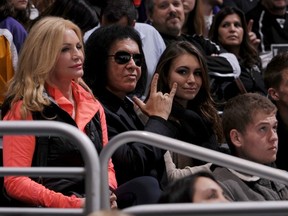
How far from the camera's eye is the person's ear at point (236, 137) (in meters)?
5.72

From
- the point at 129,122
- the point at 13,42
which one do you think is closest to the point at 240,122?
the point at 129,122

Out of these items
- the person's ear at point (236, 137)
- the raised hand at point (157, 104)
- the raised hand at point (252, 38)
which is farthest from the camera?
the raised hand at point (252, 38)

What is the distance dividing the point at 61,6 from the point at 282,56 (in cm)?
185

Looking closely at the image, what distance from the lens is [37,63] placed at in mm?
5625

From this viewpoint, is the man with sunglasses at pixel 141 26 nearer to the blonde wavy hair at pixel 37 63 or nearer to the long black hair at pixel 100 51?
the long black hair at pixel 100 51

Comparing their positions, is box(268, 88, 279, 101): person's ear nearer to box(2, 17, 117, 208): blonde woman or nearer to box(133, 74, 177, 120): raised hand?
box(133, 74, 177, 120): raised hand

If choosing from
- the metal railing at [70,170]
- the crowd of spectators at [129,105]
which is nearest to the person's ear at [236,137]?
the crowd of spectators at [129,105]

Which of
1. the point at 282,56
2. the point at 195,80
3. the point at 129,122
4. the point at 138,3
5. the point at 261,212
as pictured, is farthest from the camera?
A: the point at 138,3

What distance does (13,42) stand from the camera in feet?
23.6

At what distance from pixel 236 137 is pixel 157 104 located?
0.61 metres

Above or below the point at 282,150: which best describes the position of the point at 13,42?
above

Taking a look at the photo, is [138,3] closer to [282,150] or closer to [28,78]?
[282,150]

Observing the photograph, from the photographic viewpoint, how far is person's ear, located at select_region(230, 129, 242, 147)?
225 inches

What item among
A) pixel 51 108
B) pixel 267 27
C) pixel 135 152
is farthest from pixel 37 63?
pixel 267 27
